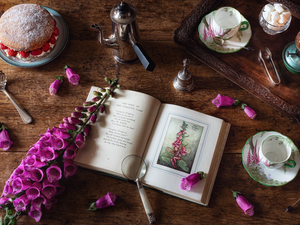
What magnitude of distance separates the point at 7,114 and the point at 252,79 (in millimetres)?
965

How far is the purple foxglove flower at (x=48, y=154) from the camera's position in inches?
34.3

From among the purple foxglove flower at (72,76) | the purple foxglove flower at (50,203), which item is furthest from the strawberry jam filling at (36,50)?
the purple foxglove flower at (50,203)

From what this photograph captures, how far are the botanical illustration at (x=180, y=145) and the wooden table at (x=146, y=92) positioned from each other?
0.34 ft

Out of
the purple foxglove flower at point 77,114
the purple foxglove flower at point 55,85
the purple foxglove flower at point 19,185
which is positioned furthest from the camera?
the purple foxglove flower at point 55,85

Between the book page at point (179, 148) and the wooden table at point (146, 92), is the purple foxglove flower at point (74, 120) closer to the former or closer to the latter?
the wooden table at point (146, 92)

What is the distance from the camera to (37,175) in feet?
2.88

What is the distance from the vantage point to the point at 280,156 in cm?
95

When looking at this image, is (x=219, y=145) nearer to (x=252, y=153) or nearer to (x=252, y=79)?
(x=252, y=153)

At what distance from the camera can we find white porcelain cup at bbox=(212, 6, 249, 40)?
104 centimetres

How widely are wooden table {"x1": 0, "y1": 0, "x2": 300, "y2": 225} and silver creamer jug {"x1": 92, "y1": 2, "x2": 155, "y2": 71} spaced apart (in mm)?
59

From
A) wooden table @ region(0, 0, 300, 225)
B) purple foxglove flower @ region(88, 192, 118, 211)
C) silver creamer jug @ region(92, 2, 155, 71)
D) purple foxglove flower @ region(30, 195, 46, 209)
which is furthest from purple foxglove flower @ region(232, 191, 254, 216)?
purple foxglove flower @ region(30, 195, 46, 209)

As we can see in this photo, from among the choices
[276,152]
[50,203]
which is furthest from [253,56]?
[50,203]

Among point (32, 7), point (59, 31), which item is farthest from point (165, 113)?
point (32, 7)

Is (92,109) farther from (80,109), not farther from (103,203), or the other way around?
(103,203)
